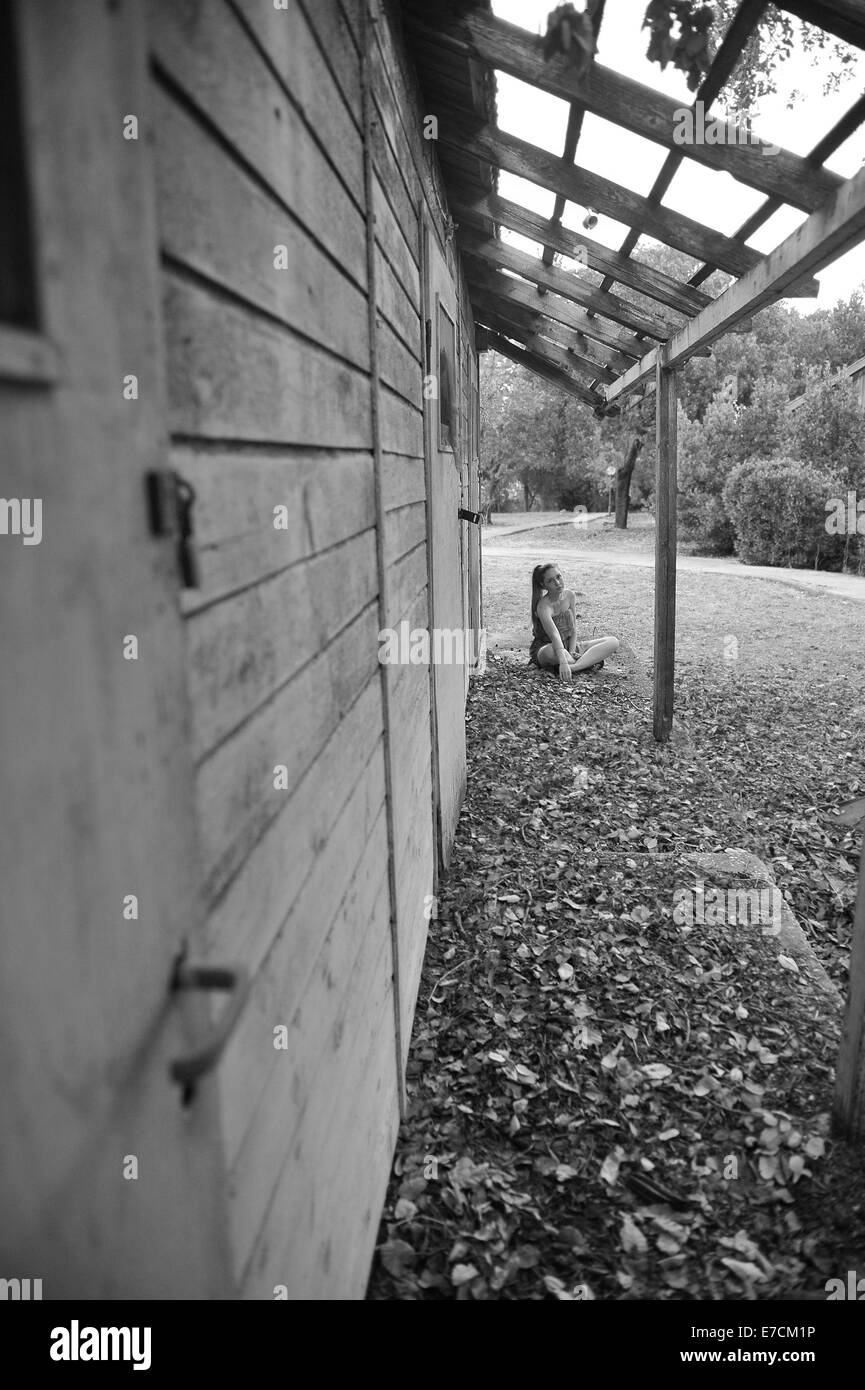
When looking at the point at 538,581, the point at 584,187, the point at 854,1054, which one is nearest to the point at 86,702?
the point at 854,1054

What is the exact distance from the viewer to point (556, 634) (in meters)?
10.1

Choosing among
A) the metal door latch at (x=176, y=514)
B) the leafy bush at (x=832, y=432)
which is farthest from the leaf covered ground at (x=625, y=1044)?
the leafy bush at (x=832, y=432)

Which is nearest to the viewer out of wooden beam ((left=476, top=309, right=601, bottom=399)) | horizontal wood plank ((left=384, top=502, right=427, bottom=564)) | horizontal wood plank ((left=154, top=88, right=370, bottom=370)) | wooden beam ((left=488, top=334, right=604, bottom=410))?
horizontal wood plank ((left=154, top=88, right=370, bottom=370))

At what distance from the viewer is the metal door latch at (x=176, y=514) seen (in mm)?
924

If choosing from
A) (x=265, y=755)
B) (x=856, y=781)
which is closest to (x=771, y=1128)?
(x=265, y=755)

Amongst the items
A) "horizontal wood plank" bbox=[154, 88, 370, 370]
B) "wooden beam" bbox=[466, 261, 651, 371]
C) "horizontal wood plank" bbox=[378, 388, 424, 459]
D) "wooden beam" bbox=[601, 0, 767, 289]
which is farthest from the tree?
"wooden beam" bbox=[466, 261, 651, 371]

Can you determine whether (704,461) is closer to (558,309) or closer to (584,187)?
(558,309)

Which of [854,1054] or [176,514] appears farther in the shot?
[854,1054]

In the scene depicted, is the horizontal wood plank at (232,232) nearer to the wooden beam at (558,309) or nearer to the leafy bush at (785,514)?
the wooden beam at (558,309)

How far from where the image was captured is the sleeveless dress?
10336mm

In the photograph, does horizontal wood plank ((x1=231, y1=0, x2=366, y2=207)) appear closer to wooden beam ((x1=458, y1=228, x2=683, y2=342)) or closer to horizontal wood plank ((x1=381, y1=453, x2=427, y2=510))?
horizontal wood plank ((x1=381, y1=453, x2=427, y2=510))

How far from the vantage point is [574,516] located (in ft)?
132

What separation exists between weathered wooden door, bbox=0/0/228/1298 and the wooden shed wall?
18cm

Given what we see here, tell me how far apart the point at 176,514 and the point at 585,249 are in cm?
581
